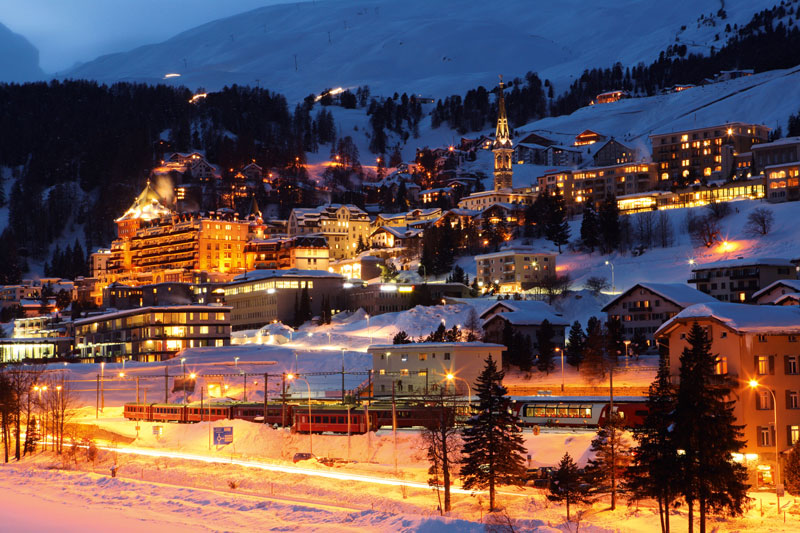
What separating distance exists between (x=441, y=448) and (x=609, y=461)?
27.0ft

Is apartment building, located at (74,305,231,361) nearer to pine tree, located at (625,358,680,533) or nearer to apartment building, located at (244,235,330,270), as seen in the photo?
apartment building, located at (244,235,330,270)

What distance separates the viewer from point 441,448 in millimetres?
45844

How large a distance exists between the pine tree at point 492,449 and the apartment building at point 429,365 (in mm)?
23803

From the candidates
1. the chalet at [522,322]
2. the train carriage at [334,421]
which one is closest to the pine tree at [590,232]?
the chalet at [522,322]

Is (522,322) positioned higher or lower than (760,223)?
lower

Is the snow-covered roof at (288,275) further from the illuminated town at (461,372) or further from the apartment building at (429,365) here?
the apartment building at (429,365)

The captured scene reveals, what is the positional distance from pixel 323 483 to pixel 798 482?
22427mm

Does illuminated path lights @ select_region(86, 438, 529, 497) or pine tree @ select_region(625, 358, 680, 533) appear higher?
pine tree @ select_region(625, 358, 680, 533)

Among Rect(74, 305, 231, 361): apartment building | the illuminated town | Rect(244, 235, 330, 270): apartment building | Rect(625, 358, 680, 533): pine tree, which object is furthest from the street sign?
→ Rect(244, 235, 330, 270): apartment building

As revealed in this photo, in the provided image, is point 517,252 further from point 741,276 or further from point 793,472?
point 793,472

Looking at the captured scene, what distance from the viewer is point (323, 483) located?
4797 centimetres

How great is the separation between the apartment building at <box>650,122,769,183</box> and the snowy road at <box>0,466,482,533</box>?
422 feet

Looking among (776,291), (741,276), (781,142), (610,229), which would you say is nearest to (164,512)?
(776,291)

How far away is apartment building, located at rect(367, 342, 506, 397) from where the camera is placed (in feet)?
232
